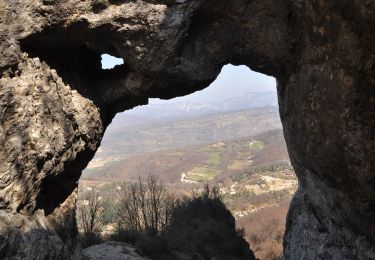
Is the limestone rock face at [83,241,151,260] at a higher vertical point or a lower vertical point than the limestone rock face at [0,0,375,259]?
lower

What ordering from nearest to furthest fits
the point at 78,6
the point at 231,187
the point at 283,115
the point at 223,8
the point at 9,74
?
the point at 9,74, the point at 78,6, the point at 223,8, the point at 283,115, the point at 231,187

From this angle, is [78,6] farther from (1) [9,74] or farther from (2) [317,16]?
(2) [317,16]

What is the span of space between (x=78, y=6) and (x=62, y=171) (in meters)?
4.33

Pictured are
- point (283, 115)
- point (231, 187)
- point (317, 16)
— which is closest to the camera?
point (317, 16)

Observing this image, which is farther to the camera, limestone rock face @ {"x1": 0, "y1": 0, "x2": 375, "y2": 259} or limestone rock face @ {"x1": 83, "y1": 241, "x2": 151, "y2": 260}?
limestone rock face @ {"x1": 83, "y1": 241, "x2": 151, "y2": 260}

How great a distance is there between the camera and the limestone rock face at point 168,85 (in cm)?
861

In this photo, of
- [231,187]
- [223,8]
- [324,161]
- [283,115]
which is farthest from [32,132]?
[231,187]

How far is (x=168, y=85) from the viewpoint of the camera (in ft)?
41.4

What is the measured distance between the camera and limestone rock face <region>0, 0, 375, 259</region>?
28.2 feet

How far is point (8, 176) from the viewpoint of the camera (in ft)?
30.5

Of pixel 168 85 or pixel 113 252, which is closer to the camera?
pixel 168 85

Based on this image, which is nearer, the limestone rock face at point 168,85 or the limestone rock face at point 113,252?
the limestone rock face at point 168,85

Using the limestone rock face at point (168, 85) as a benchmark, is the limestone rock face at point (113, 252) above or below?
below

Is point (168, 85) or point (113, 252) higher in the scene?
point (168, 85)
